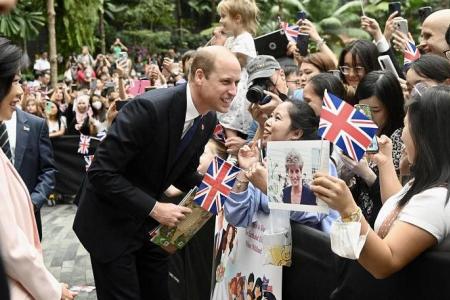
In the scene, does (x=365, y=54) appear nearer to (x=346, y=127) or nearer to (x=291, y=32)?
(x=291, y=32)

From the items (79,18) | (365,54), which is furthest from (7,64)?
(79,18)

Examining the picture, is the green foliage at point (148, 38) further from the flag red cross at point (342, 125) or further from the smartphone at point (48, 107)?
the flag red cross at point (342, 125)

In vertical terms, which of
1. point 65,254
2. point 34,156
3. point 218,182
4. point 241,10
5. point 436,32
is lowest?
point 65,254

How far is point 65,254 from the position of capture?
29.3 ft

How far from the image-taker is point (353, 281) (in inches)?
125

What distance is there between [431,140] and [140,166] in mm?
2066

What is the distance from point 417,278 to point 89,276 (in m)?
5.43

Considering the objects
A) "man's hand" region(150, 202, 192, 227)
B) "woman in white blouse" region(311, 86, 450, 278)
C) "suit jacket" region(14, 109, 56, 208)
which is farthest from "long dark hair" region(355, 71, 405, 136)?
"suit jacket" region(14, 109, 56, 208)

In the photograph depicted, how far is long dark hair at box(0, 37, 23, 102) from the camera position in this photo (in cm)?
272

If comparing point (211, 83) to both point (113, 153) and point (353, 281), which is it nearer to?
point (113, 153)

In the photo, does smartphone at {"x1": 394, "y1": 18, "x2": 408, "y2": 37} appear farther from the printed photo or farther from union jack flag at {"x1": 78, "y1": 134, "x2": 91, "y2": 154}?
union jack flag at {"x1": 78, "y1": 134, "x2": 91, "y2": 154}

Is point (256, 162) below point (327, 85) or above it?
below

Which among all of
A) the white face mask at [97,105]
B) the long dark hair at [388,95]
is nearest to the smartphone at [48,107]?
the white face mask at [97,105]

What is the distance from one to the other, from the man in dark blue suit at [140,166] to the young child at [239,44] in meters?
1.68
